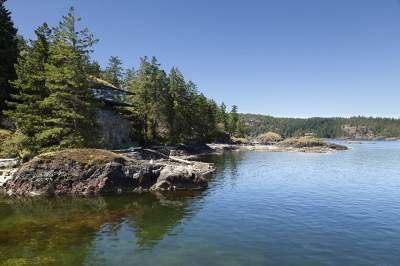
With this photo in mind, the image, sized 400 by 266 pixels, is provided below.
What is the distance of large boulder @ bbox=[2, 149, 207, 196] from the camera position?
36.8 metres

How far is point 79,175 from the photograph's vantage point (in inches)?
1480

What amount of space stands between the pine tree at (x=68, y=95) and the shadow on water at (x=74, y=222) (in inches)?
490

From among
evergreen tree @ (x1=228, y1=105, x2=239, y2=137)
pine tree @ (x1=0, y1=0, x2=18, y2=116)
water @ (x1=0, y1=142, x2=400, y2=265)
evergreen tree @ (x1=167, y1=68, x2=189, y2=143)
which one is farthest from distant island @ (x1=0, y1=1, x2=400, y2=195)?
evergreen tree @ (x1=228, y1=105, x2=239, y2=137)

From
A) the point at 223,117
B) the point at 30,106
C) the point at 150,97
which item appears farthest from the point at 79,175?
the point at 223,117

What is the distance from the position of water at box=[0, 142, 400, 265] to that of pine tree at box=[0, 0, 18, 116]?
28835mm

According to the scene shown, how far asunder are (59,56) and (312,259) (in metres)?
41.4

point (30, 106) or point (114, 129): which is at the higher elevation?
point (30, 106)

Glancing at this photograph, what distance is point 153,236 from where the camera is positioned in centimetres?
2275

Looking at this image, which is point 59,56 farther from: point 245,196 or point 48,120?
point 245,196

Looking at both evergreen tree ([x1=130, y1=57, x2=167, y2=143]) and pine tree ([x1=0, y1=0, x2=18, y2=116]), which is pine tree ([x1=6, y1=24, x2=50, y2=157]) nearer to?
pine tree ([x1=0, y1=0, x2=18, y2=116])

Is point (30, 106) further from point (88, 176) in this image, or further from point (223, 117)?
point (223, 117)

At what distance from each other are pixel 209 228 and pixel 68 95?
97.3 ft

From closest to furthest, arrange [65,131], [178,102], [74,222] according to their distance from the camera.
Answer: [74,222] → [65,131] → [178,102]

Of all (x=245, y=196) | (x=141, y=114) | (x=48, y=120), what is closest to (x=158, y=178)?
(x=245, y=196)
